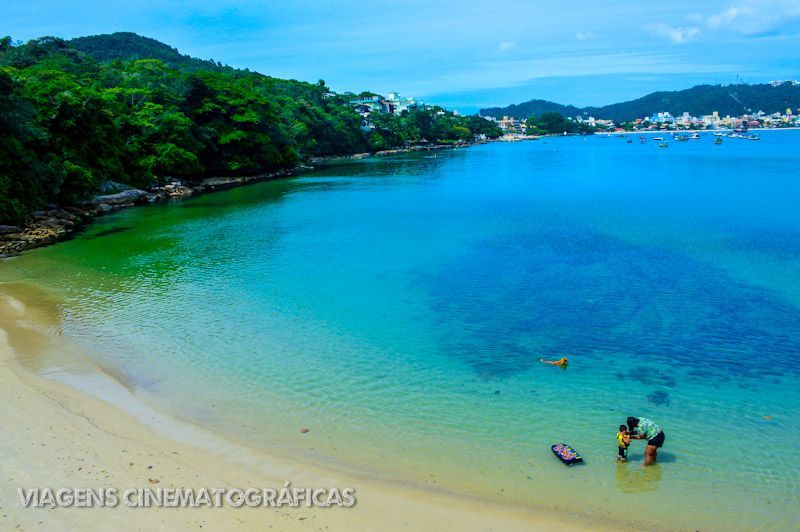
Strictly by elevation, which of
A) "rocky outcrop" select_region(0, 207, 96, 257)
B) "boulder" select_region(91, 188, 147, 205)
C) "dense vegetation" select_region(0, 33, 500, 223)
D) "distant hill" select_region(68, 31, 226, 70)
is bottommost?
"rocky outcrop" select_region(0, 207, 96, 257)

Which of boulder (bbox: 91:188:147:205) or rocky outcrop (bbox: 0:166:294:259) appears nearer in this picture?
rocky outcrop (bbox: 0:166:294:259)

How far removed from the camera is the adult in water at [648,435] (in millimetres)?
9383

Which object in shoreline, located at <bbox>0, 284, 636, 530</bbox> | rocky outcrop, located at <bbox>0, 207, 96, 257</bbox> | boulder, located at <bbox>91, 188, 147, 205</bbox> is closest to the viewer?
shoreline, located at <bbox>0, 284, 636, 530</bbox>

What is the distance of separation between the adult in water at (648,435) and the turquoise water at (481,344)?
0.77 feet

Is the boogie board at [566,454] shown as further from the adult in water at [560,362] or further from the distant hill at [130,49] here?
the distant hill at [130,49]

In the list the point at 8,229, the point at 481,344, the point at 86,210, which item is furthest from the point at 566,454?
the point at 86,210

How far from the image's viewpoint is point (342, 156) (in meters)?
101

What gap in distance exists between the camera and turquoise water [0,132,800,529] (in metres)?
9.52

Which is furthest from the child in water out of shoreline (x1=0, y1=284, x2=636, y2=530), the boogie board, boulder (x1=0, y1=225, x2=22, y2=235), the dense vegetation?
boulder (x1=0, y1=225, x2=22, y2=235)

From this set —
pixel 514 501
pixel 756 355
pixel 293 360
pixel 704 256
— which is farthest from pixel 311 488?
pixel 704 256

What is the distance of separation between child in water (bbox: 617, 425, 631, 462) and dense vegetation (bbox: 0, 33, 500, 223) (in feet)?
101

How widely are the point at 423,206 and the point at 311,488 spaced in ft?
116

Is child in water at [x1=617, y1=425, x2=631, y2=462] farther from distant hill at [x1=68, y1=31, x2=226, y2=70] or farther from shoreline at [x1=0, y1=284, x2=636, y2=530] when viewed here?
distant hill at [x1=68, y1=31, x2=226, y2=70]

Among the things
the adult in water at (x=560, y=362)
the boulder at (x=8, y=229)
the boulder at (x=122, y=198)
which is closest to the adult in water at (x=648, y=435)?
the adult in water at (x=560, y=362)
